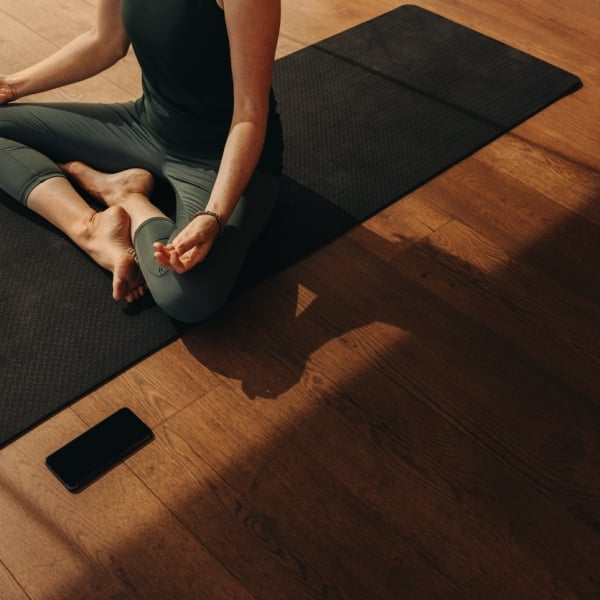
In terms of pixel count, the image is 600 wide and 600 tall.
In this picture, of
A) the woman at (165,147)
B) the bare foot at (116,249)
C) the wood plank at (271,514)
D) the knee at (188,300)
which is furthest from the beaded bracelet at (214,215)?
the wood plank at (271,514)

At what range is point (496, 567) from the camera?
4.77 ft

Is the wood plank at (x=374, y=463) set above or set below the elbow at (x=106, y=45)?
below

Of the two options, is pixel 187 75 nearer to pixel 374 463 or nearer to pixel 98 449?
pixel 98 449

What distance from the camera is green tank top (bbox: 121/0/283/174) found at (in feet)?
5.77

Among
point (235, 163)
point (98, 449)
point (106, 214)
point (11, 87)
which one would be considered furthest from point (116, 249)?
point (11, 87)

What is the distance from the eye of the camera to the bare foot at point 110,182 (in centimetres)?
207

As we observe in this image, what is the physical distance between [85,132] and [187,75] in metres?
0.43

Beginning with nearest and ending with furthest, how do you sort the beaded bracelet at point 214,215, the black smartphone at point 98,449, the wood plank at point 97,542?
the wood plank at point 97,542, the black smartphone at point 98,449, the beaded bracelet at point 214,215

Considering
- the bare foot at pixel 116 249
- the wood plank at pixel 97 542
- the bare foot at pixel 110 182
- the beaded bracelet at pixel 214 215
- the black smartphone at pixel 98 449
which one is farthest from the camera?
the bare foot at pixel 110 182

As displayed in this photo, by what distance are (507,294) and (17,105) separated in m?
1.40

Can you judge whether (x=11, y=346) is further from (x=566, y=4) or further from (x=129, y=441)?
(x=566, y=4)

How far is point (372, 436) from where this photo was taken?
1.66 m

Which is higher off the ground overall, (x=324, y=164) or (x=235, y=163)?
(x=235, y=163)

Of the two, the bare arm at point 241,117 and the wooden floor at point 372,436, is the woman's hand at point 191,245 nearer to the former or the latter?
the bare arm at point 241,117
